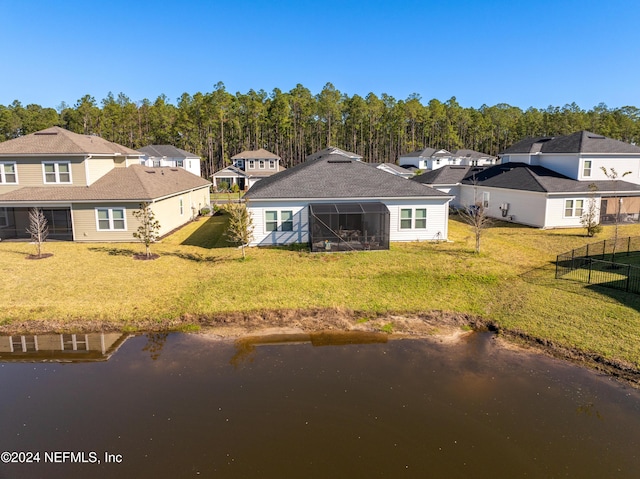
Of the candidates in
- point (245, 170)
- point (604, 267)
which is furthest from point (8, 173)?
point (245, 170)

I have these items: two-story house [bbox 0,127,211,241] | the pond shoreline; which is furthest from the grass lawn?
two-story house [bbox 0,127,211,241]

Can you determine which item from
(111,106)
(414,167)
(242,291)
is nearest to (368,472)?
(242,291)

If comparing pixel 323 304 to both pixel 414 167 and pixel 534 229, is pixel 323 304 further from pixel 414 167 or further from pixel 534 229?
pixel 414 167

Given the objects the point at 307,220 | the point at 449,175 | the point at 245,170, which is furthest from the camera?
the point at 245,170

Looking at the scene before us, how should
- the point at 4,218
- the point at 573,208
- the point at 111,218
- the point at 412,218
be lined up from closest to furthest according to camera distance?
the point at 412,218, the point at 111,218, the point at 4,218, the point at 573,208

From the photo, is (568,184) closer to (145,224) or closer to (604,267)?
(604,267)

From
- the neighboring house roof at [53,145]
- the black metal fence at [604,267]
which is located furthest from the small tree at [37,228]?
the black metal fence at [604,267]
